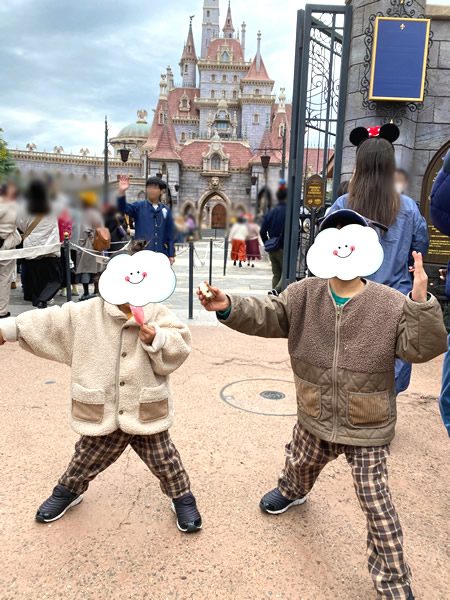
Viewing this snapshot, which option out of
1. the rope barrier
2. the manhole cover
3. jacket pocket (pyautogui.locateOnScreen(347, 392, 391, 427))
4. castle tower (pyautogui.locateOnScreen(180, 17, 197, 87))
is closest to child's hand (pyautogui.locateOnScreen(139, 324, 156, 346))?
jacket pocket (pyautogui.locateOnScreen(347, 392, 391, 427))

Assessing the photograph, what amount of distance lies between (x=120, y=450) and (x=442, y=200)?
174 centimetres

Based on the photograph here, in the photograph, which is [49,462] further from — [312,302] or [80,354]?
[312,302]

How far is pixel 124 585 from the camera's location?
5.92 ft

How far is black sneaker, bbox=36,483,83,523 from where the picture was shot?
2.17 m

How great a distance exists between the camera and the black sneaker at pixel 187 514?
6.95 feet

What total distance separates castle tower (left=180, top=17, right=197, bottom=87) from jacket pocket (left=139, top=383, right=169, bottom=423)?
70.4 m

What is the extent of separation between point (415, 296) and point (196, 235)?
0.81 meters

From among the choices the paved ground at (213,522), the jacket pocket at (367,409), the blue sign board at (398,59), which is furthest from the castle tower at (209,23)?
the jacket pocket at (367,409)

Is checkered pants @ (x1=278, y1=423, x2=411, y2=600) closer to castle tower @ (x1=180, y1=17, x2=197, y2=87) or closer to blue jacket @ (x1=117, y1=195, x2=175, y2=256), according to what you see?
blue jacket @ (x1=117, y1=195, x2=175, y2=256)

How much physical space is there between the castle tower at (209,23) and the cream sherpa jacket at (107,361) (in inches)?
3026

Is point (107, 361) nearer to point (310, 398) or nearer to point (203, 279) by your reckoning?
point (310, 398)

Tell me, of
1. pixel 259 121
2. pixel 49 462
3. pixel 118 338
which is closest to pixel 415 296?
pixel 118 338

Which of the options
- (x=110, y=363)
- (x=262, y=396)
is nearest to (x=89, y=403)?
(x=110, y=363)

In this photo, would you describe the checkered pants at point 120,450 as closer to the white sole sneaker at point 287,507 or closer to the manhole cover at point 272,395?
the white sole sneaker at point 287,507
